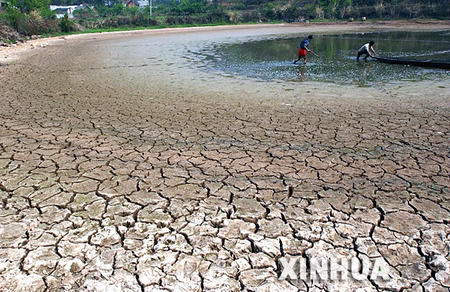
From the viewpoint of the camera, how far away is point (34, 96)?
8.75m

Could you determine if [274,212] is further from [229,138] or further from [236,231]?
[229,138]

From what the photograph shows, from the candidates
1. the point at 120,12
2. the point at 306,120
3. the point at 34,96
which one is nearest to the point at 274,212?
the point at 306,120

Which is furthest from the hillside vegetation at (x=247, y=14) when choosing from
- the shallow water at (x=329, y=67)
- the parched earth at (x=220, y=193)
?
the parched earth at (x=220, y=193)

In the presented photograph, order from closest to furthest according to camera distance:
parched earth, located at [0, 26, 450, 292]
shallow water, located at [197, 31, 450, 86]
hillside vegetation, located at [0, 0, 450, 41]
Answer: parched earth, located at [0, 26, 450, 292] → shallow water, located at [197, 31, 450, 86] → hillside vegetation, located at [0, 0, 450, 41]

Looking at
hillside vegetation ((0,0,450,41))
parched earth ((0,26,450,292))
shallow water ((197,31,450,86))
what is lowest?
parched earth ((0,26,450,292))

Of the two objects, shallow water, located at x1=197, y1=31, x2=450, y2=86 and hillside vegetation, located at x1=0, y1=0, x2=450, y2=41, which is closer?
shallow water, located at x1=197, y1=31, x2=450, y2=86

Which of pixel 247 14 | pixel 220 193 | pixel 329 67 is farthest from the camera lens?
pixel 247 14

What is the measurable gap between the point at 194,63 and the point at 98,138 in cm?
984

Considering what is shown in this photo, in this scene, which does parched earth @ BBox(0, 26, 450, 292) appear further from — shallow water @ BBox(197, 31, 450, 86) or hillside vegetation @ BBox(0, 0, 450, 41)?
Answer: hillside vegetation @ BBox(0, 0, 450, 41)

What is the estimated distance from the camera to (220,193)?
3896 millimetres

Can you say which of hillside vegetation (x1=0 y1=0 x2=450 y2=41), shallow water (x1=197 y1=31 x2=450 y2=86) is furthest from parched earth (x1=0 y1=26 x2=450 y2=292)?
hillside vegetation (x1=0 y1=0 x2=450 y2=41)

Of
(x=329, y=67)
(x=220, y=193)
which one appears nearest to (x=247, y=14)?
(x=329, y=67)

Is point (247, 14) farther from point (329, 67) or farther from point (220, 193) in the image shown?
point (220, 193)

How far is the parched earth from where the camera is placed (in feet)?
9.05
